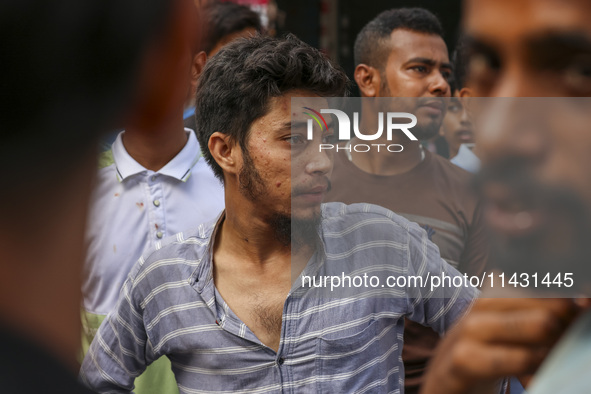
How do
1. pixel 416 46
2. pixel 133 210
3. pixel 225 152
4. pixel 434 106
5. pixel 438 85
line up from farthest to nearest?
pixel 416 46 → pixel 438 85 → pixel 434 106 → pixel 133 210 → pixel 225 152

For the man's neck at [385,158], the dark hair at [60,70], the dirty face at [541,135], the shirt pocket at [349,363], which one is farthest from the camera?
the man's neck at [385,158]

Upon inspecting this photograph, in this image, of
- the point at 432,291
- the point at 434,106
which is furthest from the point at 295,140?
the point at 434,106

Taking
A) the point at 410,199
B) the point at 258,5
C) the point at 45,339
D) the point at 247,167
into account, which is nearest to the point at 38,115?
the point at 45,339

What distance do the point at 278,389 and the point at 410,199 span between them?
990mm

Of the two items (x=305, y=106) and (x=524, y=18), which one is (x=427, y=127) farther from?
(x=524, y=18)

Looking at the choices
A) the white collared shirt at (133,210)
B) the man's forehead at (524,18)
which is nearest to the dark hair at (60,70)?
the man's forehead at (524,18)

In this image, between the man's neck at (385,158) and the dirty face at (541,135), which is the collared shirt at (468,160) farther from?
the man's neck at (385,158)

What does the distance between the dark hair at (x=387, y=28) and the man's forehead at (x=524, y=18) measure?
3290 mm

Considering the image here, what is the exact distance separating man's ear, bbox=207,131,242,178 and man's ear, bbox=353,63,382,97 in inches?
57.9

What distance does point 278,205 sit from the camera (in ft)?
7.89

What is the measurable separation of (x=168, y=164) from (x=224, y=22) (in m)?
1.46

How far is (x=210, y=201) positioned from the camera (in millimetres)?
2891

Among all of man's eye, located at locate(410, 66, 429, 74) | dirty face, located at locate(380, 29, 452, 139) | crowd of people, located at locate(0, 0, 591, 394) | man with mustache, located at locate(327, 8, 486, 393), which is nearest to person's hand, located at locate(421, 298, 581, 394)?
crowd of people, located at locate(0, 0, 591, 394)

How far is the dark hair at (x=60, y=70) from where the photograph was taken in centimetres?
71
